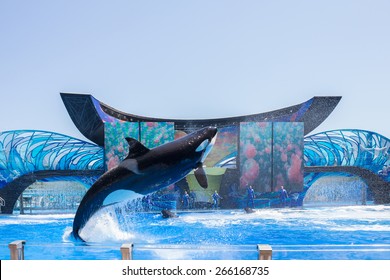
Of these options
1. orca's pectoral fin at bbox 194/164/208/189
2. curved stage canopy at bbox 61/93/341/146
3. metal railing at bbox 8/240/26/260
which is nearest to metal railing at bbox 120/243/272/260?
metal railing at bbox 8/240/26/260

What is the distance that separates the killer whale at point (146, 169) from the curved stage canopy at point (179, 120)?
32.5 ft

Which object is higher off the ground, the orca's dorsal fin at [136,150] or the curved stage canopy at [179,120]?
the curved stage canopy at [179,120]

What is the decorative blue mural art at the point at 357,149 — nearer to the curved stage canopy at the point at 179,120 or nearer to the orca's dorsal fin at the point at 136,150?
the curved stage canopy at the point at 179,120

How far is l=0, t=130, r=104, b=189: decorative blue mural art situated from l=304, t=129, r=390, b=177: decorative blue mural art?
41.6 feet

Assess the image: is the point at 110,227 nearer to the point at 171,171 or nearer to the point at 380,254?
the point at 171,171

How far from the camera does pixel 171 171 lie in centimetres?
600

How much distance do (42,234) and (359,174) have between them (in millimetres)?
16148

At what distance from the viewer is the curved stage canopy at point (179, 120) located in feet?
50.4

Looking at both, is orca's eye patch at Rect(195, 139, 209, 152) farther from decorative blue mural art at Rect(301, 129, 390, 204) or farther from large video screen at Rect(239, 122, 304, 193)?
decorative blue mural art at Rect(301, 129, 390, 204)

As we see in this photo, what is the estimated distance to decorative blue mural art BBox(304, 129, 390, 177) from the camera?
16469 mm

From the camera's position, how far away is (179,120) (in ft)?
53.7

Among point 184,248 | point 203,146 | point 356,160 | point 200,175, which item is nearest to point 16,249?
point 184,248

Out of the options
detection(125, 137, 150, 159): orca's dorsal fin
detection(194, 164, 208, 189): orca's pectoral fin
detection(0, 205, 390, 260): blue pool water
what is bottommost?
detection(0, 205, 390, 260): blue pool water

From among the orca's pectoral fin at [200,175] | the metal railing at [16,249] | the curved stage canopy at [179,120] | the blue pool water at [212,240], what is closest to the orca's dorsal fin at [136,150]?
the orca's pectoral fin at [200,175]
